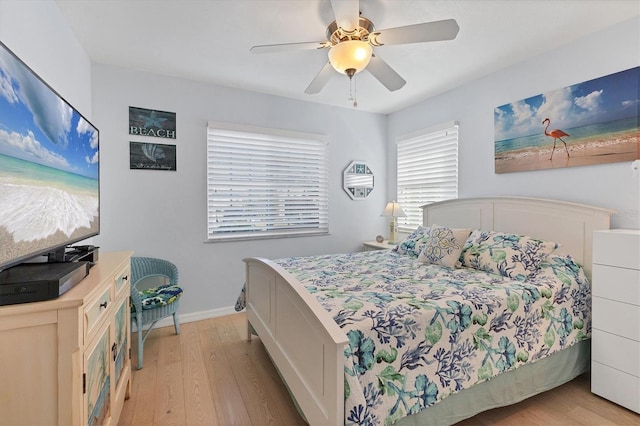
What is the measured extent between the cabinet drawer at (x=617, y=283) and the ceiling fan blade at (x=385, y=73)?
1.81 m

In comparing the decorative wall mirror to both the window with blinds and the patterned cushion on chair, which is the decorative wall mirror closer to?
the window with blinds

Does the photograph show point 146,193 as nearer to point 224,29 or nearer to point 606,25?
point 224,29

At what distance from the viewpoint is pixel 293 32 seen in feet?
7.32

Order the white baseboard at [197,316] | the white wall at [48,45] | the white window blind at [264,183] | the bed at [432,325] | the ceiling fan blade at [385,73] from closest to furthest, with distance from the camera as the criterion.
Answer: the bed at [432,325] < the white wall at [48,45] < the ceiling fan blade at [385,73] < the white baseboard at [197,316] < the white window blind at [264,183]

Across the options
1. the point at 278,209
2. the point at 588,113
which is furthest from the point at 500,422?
the point at 278,209

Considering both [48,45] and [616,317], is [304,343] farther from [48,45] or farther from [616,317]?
[48,45]

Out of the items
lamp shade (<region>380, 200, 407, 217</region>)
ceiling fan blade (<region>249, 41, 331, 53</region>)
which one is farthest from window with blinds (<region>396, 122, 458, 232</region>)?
ceiling fan blade (<region>249, 41, 331, 53</region>)

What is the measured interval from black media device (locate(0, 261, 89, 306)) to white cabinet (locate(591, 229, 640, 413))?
2848mm

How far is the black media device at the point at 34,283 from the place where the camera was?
0.97 m

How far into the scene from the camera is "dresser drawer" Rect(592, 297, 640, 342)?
1.78m

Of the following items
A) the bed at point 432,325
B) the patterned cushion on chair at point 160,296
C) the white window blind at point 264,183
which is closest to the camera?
the bed at point 432,325

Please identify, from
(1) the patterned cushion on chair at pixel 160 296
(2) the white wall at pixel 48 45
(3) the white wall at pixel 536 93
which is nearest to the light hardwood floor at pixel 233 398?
(1) the patterned cushion on chair at pixel 160 296

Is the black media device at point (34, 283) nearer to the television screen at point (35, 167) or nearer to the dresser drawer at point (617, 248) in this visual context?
the television screen at point (35, 167)

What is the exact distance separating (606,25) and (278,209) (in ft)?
10.8
